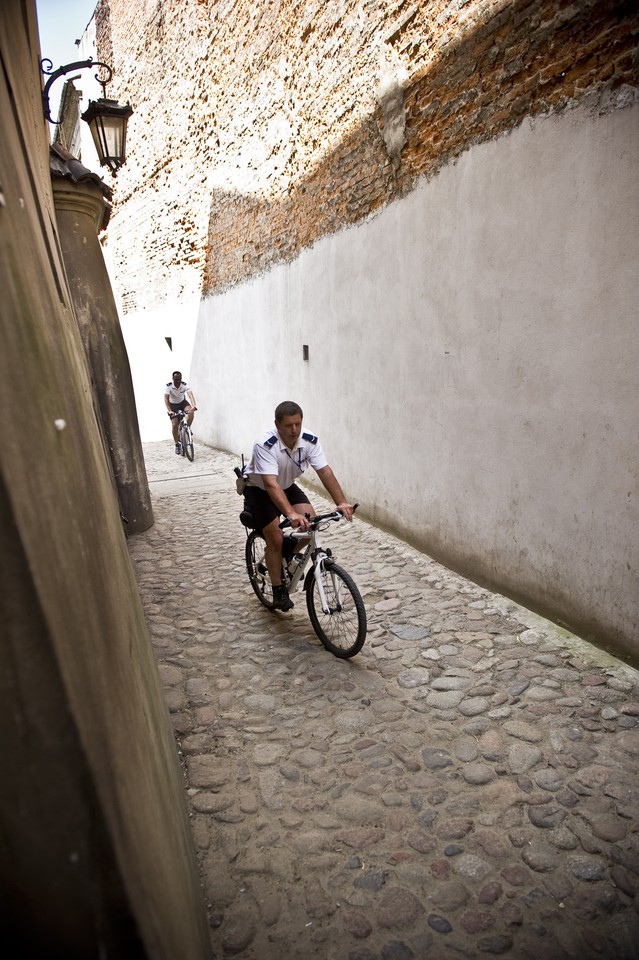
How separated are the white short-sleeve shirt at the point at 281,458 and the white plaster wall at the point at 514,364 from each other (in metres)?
1.43

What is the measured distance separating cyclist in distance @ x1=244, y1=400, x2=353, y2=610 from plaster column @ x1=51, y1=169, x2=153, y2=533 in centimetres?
314

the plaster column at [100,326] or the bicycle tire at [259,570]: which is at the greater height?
the plaster column at [100,326]

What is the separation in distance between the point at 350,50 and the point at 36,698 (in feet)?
24.0

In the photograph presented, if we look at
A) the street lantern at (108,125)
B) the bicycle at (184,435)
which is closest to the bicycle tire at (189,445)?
the bicycle at (184,435)

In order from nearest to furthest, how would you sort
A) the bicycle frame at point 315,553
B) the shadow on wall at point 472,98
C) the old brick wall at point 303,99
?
the shadow on wall at point 472,98 < the old brick wall at point 303,99 < the bicycle frame at point 315,553

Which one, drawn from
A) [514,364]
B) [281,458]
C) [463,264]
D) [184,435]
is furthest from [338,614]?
[184,435]

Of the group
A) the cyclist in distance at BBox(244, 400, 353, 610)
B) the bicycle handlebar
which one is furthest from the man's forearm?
the bicycle handlebar

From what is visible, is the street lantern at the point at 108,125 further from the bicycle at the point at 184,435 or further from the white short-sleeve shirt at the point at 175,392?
the bicycle at the point at 184,435

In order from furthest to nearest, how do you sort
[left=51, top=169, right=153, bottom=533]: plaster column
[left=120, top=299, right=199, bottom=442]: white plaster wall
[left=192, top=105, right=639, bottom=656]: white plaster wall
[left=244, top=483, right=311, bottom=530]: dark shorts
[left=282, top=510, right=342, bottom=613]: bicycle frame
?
[left=120, top=299, right=199, bottom=442]: white plaster wall
[left=51, top=169, right=153, bottom=533]: plaster column
[left=244, top=483, right=311, bottom=530]: dark shorts
[left=282, top=510, right=342, bottom=613]: bicycle frame
[left=192, top=105, right=639, bottom=656]: white plaster wall

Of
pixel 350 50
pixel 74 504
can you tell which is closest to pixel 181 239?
pixel 350 50

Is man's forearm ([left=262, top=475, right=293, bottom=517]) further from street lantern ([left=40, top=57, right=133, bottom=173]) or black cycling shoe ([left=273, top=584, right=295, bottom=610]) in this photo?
street lantern ([left=40, top=57, right=133, bottom=173])

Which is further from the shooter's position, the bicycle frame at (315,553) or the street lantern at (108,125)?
the street lantern at (108,125)

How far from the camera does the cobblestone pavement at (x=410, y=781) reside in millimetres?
2189

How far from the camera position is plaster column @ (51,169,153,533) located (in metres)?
6.25
